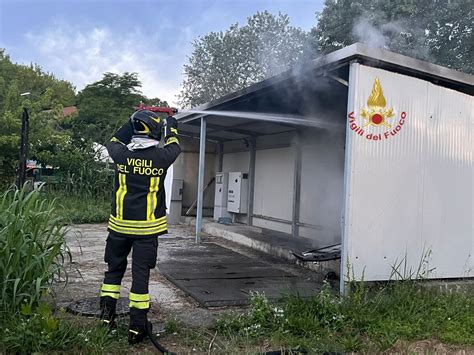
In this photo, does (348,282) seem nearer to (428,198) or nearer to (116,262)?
(428,198)

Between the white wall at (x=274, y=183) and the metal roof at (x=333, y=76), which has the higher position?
the metal roof at (x=333, y=76)

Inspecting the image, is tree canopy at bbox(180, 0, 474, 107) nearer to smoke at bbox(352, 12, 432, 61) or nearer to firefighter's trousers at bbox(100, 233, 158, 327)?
smoke at bbox(352, 12, 432, 61)

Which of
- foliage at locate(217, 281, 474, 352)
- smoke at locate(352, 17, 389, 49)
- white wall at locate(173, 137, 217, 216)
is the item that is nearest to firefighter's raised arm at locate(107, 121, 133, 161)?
foliage at locate(217, 281, 474, 352)

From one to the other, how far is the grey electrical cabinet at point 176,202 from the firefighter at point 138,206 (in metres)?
8.46

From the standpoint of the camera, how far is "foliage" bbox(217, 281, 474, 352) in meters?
3.77

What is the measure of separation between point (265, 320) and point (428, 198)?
272 cm

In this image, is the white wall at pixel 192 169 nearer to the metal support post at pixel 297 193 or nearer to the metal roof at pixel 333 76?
the metal roof at pixel 333 76

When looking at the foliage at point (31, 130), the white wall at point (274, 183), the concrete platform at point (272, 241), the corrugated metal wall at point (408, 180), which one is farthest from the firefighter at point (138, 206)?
the foliage at point (31, 130)

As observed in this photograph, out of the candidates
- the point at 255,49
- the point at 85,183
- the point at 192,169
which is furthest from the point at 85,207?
the point at 255,49

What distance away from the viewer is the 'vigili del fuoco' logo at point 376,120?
4.98 m

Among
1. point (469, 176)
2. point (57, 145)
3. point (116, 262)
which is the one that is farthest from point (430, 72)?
point (57, 145)

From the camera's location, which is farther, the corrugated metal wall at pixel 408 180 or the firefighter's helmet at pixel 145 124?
the corrugated metal wall at pixel 408 180

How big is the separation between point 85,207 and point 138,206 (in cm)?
1053

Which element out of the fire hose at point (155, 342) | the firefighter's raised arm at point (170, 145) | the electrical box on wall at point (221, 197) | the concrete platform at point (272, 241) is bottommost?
the fire hose at point (155, 342)
